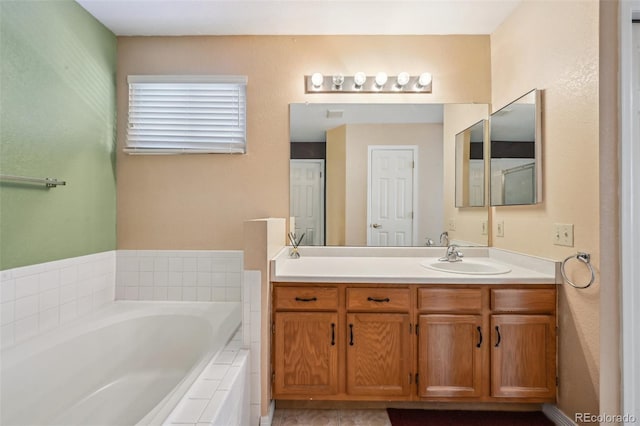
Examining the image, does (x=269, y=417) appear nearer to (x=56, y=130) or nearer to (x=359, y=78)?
(x=56, y=130)

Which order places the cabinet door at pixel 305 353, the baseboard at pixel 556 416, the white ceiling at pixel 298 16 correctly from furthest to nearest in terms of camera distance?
the white ceiling at pixel 298 16 < the cabinet door at pixel 305 353 < the baseboard at pixel 556 416

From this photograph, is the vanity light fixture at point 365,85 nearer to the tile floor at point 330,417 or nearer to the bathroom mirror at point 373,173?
the bathroom mirror at point 373,173

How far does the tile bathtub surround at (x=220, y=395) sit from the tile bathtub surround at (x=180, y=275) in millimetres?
664

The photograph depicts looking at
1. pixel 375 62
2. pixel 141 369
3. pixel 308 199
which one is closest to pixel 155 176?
pixel 308 199

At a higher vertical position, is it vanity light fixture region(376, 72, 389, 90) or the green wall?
vanity light fixture region(376, 72, 389, 90)

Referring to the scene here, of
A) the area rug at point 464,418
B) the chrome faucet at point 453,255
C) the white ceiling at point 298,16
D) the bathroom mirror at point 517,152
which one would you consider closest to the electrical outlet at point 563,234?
the bathroom mirror at point 517,152

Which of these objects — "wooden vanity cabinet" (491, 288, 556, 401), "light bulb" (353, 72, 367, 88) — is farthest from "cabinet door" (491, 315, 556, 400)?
"light bulb" (353, 72, 367, 88)

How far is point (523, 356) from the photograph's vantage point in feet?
5.43

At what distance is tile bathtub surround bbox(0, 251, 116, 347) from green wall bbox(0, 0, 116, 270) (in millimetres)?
65

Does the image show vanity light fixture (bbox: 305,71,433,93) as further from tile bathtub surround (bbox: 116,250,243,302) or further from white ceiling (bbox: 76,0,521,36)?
tile bathtub surround (bbox: 116,250,243,302)

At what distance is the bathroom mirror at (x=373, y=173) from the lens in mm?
2244

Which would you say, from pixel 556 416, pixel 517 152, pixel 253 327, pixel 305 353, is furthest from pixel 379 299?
pixel 517 152

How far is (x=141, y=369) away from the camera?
182 centimetres

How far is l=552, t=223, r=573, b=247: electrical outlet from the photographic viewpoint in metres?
1.53
